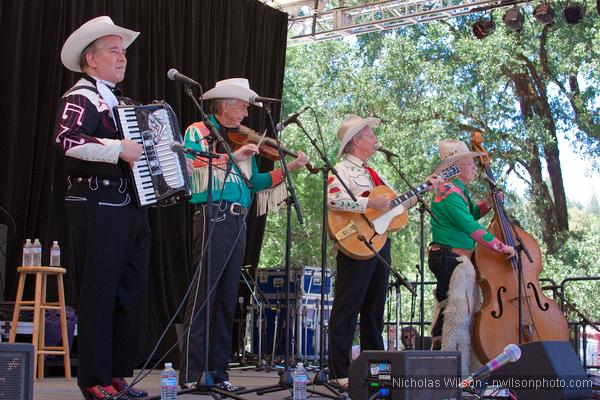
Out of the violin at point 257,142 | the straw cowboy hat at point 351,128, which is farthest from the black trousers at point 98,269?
the straw cowboy hat at point 351,128

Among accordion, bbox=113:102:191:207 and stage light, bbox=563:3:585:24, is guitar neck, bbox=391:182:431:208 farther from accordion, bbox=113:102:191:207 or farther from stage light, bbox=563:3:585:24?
stage light, bbox=563:3:585:24

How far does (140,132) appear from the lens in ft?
12.9

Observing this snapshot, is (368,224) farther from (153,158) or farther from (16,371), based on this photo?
(16,371)

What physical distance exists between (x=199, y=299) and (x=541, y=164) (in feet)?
38.2

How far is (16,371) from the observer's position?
9.09 ft

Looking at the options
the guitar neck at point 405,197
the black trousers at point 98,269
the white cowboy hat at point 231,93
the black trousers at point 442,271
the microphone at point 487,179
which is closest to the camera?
the black trousers at point 98,269

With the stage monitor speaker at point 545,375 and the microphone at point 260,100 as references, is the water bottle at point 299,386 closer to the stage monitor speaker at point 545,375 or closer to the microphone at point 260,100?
the stage monitor speaker at point 545,375

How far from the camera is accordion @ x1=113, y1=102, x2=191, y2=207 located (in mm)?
3918

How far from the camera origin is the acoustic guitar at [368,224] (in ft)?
16.8

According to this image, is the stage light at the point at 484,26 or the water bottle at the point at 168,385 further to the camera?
the stage light at the point at 484,26

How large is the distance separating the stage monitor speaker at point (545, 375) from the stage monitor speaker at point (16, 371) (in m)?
2.44

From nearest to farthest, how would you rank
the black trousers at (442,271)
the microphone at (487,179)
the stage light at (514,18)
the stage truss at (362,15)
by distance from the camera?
the black trousers at (442,271) → the microphone at (487,179) → the stage light at (514,18) → the stage truss at (362,15)

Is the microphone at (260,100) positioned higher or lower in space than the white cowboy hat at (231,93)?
lower

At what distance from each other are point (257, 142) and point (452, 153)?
209 centimetres
